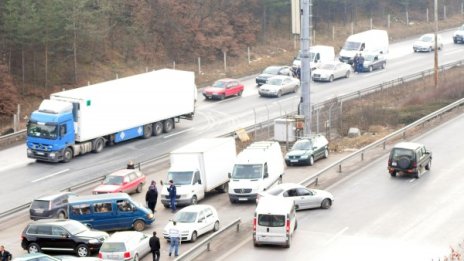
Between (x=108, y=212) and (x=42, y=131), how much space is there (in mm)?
15020

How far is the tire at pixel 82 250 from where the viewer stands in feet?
127

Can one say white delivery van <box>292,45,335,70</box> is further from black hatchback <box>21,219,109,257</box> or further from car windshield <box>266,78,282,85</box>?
black hatchback <box>21,219,109,257</box>

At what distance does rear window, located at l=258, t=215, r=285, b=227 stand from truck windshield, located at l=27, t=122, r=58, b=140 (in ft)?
66.0

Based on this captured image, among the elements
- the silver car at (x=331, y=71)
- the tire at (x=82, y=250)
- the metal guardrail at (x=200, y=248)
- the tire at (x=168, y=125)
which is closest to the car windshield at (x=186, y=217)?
the metal guardrail at (x=200, y=248)

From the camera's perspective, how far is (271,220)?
38.8 meters

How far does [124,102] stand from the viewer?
5950 centimetres

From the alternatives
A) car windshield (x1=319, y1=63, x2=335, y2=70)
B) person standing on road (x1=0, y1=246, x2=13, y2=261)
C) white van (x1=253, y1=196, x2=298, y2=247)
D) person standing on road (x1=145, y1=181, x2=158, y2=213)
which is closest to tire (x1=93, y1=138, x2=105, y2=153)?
person standing on road (x1=145, y1=181, x2=158, y2=213)

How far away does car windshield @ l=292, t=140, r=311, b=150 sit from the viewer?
55594 millimetres

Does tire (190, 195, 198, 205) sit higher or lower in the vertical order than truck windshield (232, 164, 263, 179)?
lower

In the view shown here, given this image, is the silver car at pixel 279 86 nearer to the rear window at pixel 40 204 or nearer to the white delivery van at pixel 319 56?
the white delivery van at pixel 319 56

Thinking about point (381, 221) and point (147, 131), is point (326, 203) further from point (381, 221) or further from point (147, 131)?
point (147, 131)

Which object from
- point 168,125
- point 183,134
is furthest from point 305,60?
point 168,125

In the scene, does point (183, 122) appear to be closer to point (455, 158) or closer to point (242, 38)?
point (455, 158)

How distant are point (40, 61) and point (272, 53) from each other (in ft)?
81.5
